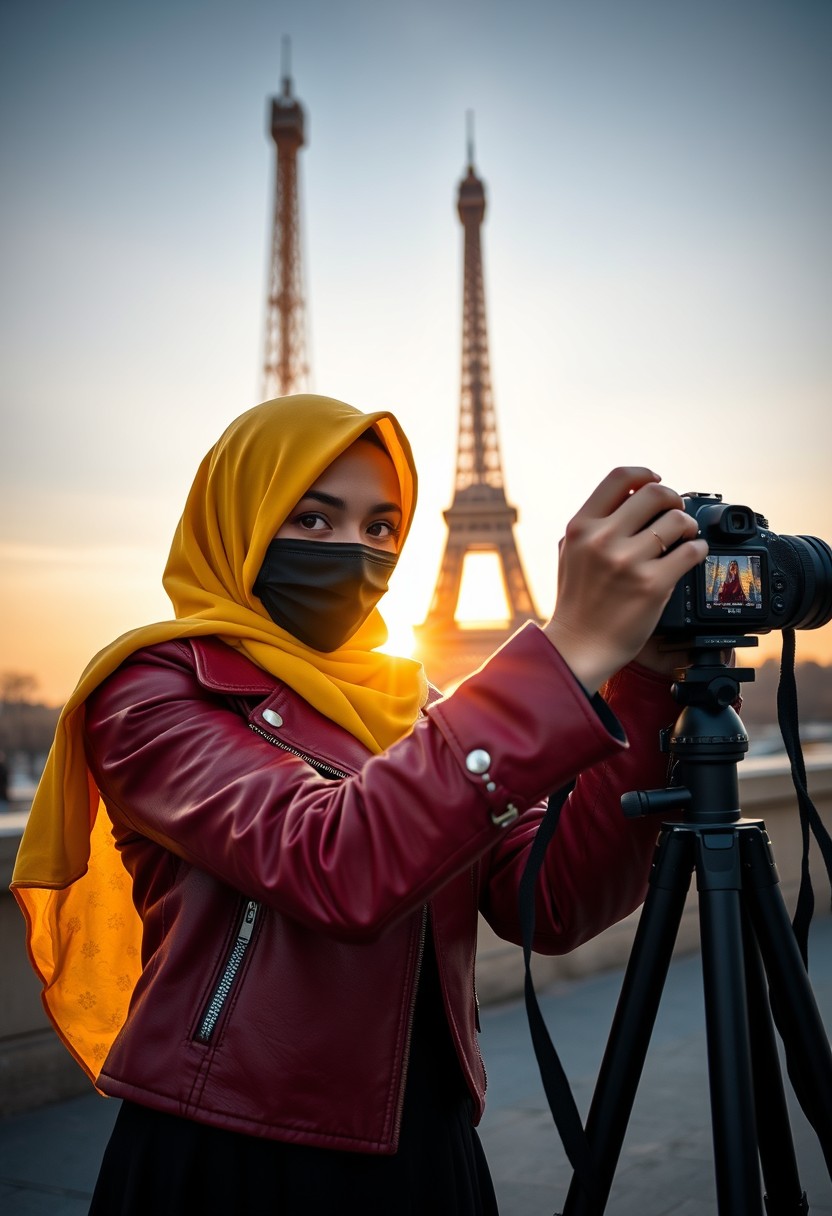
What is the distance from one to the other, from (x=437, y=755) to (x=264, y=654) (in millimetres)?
508

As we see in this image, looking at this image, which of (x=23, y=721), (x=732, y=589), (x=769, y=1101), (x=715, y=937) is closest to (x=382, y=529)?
(x=732, y=589)

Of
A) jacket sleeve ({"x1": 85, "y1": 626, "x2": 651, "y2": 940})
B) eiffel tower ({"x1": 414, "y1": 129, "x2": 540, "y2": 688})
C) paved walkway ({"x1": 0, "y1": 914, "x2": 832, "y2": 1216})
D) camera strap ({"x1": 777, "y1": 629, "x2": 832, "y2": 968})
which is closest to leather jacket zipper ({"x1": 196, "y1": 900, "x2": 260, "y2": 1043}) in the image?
jacket sleeve ({"x1": 85, "y1": 626, "x2": 651, "y2": 940})

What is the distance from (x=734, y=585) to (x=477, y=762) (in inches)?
23.4

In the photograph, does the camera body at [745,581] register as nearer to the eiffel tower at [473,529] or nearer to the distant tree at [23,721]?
the eiffel tower at [473,529]

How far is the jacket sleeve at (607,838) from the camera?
5.73 ft

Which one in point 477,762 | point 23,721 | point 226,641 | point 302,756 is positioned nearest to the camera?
point 477,762

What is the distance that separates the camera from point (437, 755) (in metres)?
1.27

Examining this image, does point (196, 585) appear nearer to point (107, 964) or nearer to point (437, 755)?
point (107, 964)

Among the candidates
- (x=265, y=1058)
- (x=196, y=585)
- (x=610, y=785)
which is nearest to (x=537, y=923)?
(x=610, y=785)

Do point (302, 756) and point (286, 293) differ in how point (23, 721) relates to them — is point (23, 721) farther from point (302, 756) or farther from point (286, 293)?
point (302, 756)

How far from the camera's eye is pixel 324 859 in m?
1.30

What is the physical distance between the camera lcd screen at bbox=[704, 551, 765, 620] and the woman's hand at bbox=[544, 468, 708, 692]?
0.32 metres

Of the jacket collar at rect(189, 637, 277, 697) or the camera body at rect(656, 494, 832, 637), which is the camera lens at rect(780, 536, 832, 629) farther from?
the jacket collar at rect(189, 637, 277, 697)

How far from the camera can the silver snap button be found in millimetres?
1246
